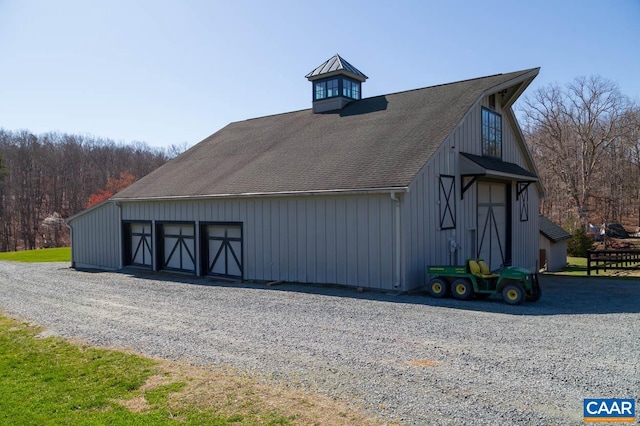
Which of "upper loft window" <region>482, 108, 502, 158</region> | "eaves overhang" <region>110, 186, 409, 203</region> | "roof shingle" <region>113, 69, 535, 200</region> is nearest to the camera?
"eaves overhang" <region>110, 186, 409, 203</region>

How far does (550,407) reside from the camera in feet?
15.9

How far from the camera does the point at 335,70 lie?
19.2 m

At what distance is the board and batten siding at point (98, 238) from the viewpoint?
64.3ft

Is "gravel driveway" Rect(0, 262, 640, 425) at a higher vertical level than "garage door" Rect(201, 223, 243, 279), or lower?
lower

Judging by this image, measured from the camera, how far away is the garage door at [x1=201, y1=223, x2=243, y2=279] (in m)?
15.6

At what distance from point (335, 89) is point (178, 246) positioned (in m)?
8.91

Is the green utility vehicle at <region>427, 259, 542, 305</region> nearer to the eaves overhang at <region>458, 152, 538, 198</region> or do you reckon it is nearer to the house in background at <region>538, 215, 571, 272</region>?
the eaves overhang at <region>458, 152, 538, 198</region>

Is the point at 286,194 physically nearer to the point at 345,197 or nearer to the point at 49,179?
the point at 345,197

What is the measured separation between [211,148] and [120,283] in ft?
27.9

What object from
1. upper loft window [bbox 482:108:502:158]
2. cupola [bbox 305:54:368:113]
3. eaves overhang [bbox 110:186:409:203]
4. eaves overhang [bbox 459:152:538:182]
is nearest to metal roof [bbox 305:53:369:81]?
cupola [bbox 305:54:368:113]

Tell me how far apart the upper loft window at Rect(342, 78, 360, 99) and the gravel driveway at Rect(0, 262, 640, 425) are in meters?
9.81

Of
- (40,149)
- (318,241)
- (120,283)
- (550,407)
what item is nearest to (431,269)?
(318,241)

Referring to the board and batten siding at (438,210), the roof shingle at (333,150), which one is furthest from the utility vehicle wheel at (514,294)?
the roof shingle at (333,150)

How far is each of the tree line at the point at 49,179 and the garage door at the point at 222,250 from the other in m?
38.0
